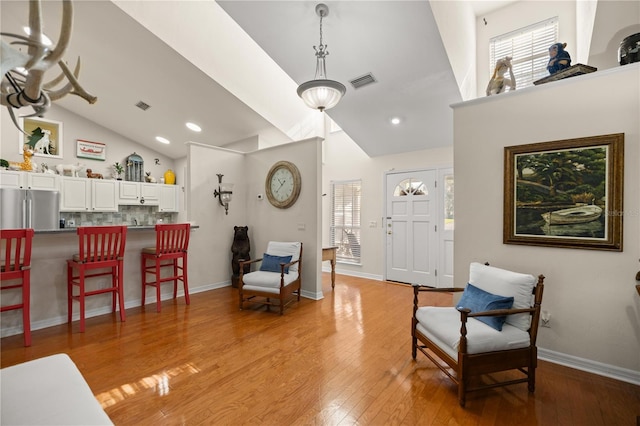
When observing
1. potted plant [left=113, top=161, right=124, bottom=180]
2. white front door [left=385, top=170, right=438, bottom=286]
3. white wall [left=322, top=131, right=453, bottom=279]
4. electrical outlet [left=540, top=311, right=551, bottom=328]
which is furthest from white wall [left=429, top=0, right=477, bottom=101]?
Answer: potted plant [left=113, top=161, right=124, bottom=180]

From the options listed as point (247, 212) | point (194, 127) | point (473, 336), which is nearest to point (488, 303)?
point (473, 336)

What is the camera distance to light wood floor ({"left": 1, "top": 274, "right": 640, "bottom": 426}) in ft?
6.04

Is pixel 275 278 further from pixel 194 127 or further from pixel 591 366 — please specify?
pixel 194 127

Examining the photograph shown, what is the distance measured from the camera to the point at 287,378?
2.24m

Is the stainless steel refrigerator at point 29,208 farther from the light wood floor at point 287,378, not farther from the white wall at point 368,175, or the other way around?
the white wall at point 368,175

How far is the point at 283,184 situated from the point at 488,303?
3.42 meters

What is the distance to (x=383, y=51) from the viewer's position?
136 inches

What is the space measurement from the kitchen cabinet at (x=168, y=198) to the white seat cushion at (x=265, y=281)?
4181 mm

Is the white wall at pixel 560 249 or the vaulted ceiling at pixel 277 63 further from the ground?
the vaulted ceiling at pixel 277 63

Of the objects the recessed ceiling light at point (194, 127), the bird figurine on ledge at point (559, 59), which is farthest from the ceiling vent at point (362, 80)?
the recessed ceiling light at point (194, 127)

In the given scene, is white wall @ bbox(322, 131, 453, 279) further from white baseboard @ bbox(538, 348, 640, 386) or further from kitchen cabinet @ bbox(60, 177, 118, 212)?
kitchen cabinet @ bbox(60, 177, 118, 212)

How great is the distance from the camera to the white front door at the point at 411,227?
500cm

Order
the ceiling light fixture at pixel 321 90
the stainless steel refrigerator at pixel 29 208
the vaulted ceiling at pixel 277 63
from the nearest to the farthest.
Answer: the ceiling light fixture at pixel 321 90
the vaulted ceiling at pixel 277 63
the stainless steel refrigerator at pixel 29 208

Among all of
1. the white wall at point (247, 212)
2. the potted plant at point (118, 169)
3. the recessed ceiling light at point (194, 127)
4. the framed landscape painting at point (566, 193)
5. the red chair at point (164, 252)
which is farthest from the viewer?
the potted plant at point (118, 169)
